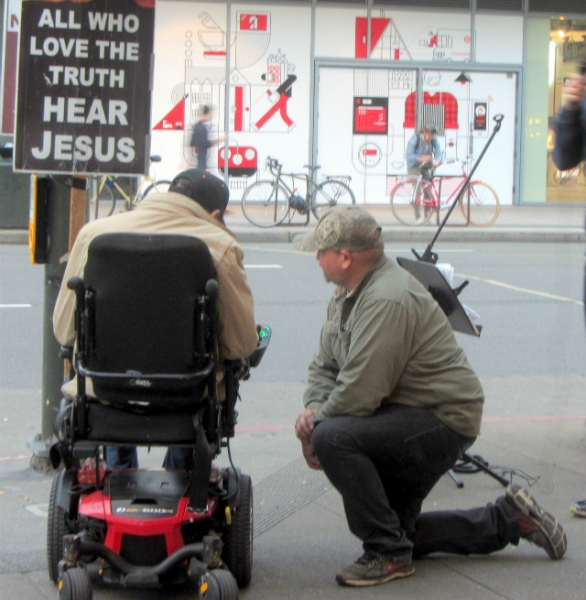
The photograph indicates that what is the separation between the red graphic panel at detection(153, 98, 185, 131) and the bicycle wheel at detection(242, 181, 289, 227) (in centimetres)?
347

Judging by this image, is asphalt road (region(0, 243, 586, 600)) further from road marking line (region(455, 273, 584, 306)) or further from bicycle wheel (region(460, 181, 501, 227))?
bicycle wheel (region(460, 181, 501, 227))

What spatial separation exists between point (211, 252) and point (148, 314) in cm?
32

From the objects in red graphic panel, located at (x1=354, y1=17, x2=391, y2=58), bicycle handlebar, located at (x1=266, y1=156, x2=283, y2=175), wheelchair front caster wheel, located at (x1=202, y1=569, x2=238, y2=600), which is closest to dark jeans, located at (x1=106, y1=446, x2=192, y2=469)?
wheelchair front caster wheel, located at (x1=202, y1=569, x2=238, y2=600)

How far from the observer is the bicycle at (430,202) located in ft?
56.9

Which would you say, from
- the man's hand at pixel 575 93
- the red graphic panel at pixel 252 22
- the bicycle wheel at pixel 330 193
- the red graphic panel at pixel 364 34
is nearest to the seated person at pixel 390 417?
the man's hand at pixel 575 93

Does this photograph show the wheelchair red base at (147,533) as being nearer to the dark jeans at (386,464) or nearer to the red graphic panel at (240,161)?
the dark jeans at (386,464)

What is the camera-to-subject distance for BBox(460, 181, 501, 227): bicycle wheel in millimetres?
17641

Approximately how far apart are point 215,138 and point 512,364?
13.4 metres

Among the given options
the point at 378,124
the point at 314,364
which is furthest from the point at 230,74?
the point at 314,364

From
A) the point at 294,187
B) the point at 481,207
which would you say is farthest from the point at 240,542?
the point at 481,207

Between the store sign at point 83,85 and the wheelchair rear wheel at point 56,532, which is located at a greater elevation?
the store sign at point 83,85

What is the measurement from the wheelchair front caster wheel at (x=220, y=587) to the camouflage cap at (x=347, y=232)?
1.25 m

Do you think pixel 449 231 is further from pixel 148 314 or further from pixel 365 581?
pixel 148 314

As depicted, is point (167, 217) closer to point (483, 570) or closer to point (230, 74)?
point (483, 570)
